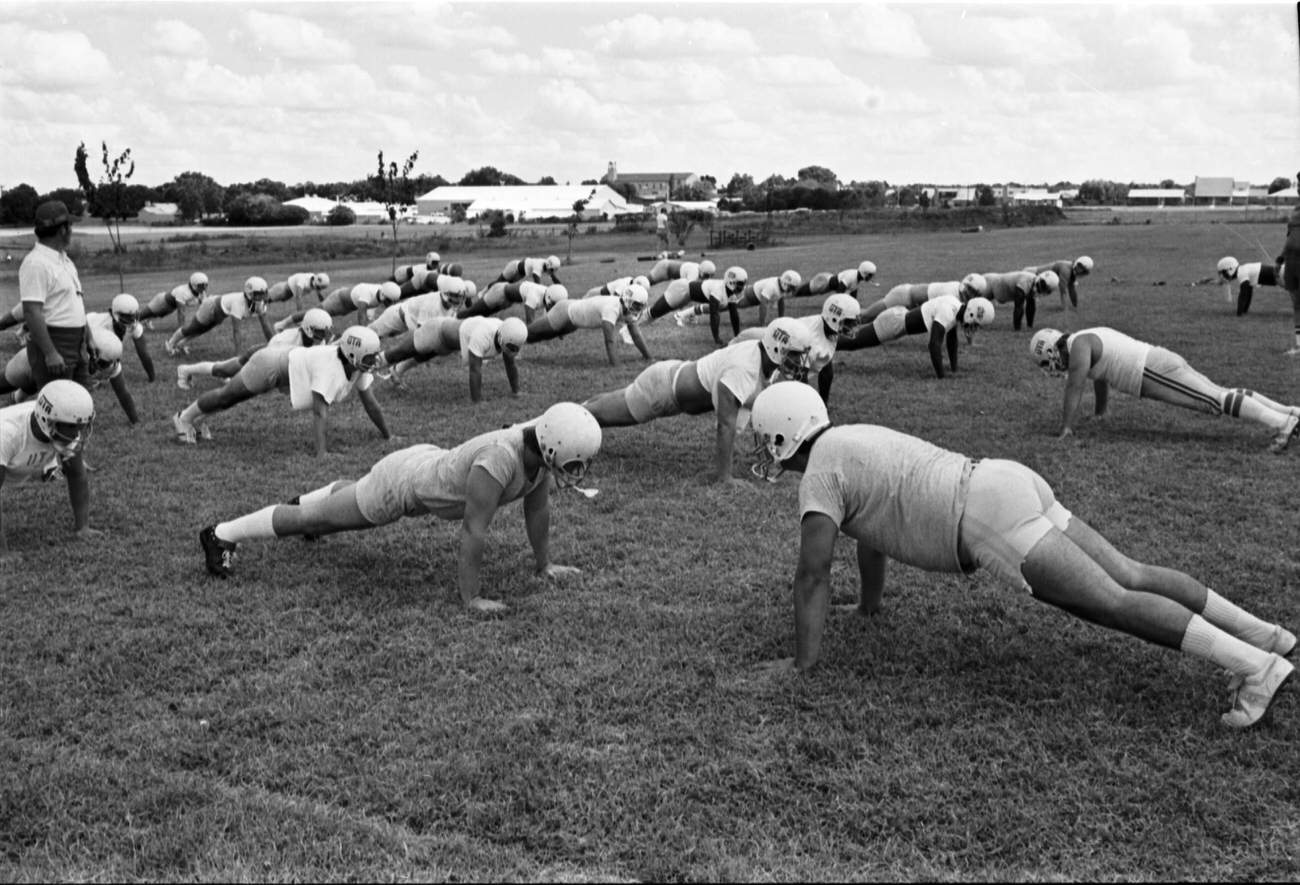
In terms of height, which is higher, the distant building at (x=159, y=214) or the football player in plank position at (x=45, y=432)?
the distant building at (x=159, y=214)

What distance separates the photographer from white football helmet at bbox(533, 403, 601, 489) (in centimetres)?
673

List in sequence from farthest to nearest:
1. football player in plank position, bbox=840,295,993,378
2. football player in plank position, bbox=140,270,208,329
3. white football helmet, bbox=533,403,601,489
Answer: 1. football player in plank position, bbox=140,270,208,329
2. football player in plank position, bbox=840,295,993,378
3. white football helmet, bbox=533,403,601,489

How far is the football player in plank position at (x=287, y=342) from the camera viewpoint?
1326 cm

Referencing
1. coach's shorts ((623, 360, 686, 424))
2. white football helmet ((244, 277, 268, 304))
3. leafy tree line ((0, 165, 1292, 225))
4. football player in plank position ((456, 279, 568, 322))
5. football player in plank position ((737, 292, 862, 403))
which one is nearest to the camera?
coach's shorts ((623, 360, 686, 424))

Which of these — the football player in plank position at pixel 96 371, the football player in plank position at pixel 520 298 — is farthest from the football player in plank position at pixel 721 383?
the football player in plank position at pixel 520 298

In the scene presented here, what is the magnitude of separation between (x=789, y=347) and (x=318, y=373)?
5.03m

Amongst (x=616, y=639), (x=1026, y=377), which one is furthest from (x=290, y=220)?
(x=616, y=639)

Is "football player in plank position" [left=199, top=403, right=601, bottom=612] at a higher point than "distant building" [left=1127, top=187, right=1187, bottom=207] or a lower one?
lower

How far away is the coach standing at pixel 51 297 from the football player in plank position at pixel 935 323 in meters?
10.1

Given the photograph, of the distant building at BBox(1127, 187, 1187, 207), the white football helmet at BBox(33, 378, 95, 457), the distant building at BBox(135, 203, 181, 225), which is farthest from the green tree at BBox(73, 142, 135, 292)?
the distant building at BBox(1127, 187, 1187, 207)

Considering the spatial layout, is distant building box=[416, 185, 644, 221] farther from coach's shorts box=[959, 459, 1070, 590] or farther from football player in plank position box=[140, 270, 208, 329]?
coach's shorts box=[959, 459, 1070, 590]

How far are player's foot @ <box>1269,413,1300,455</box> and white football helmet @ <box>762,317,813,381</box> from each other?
16.9 ft

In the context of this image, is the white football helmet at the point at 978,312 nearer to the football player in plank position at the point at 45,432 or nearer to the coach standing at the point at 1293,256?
the coach standing at the point at 1293,256

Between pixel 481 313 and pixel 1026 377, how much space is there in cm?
966
